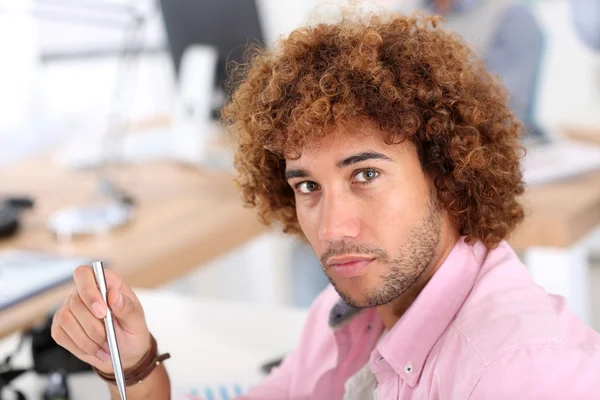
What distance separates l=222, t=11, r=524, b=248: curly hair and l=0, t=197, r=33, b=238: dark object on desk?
1002 millimetres

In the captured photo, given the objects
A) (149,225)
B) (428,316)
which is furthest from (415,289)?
(149,225)

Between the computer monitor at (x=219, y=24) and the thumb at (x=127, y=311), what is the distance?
4.49ft

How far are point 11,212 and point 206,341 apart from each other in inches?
29.8

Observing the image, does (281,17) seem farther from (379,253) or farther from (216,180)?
(379,253)

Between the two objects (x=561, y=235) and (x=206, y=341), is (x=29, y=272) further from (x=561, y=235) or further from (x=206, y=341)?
Result: (x=561, y=235)

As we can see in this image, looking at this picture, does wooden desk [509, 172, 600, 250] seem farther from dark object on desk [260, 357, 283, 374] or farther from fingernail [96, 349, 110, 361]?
fingernail [96, 349, 110, 361]

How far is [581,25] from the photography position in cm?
302

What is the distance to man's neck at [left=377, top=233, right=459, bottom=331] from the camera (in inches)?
36.5

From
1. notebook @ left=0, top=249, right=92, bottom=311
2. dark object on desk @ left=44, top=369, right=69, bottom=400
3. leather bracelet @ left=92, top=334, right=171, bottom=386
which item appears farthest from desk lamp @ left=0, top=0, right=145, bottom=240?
leather bracelet @ left=92, top=334, right=171, bottom=386

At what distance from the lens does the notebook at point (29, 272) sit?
143cm

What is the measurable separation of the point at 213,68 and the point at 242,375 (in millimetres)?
1196

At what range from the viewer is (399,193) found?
879mm

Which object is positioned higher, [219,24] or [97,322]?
[219,24]

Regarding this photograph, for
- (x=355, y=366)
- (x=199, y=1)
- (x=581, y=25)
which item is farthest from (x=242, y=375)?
(x=581, y=25)
